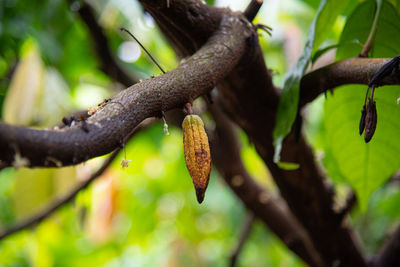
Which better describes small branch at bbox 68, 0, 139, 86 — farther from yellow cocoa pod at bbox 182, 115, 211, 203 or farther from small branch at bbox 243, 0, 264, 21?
yellow cocoa pod at bbox 182, 115, 211, 203

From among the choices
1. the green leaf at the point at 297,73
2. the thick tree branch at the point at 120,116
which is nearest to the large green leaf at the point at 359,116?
the green leaf at the point at 297,73

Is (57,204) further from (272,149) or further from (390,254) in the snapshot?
(390,254)

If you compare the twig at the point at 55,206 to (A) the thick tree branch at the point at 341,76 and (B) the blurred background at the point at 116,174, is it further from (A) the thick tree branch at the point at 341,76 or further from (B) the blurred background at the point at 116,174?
(A) the thick tree branch at the point at 341,76

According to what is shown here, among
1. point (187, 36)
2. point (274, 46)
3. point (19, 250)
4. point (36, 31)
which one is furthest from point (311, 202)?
point (19, 250)

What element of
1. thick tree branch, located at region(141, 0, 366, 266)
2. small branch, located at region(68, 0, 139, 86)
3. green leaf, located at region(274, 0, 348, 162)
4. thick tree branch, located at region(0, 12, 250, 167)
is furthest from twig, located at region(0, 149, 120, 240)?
thick tree branch, located at region(0, 12, 250, 167)

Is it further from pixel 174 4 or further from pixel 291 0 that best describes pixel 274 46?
pixel 174 4
